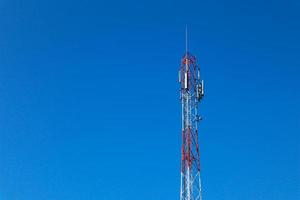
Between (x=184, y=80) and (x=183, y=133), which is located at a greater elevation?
(x=184, y=80)

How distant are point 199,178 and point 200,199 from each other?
1.98 m

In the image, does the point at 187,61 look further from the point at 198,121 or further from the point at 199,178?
the point at 199,178

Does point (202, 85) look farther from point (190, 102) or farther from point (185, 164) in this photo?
point (185, 164)

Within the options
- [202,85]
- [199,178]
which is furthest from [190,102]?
[199,178]

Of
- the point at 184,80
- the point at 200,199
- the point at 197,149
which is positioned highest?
the point at 184,80

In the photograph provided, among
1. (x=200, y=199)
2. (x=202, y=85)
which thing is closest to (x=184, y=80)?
(x=202, y=85)

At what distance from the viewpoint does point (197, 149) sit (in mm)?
74125

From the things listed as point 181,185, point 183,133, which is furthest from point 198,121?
point 181,185

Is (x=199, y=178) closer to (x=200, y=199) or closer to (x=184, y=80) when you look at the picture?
(x=200, y=199)

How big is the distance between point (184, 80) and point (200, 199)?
11.4 meters

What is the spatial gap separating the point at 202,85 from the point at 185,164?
802cm

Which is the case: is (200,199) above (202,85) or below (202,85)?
below

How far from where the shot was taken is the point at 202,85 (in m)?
75.9

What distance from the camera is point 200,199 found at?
7212 centimetres
